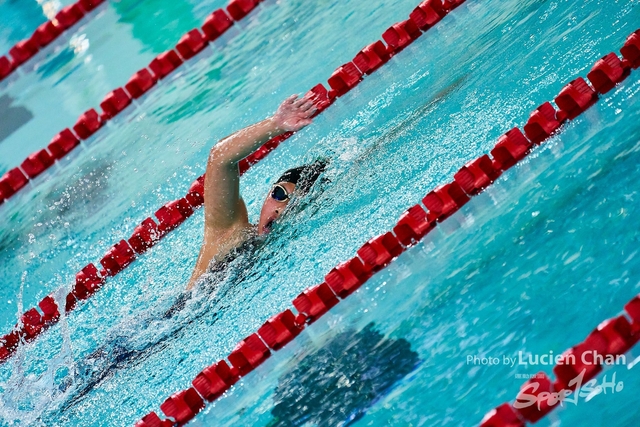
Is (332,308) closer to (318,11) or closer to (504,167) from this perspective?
(504,167)

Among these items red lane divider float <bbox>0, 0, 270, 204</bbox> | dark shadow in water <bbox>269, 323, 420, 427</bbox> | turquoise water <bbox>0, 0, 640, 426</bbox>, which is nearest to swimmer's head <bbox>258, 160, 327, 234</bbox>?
turquoise water <bbox>0, 0, 640, 426</bbox>

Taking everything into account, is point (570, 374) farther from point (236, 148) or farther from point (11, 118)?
point (11, 118)

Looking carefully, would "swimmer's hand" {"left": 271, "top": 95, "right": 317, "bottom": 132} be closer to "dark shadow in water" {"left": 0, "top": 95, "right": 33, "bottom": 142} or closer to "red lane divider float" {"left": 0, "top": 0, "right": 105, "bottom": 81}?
"dark shadow in water" {"left": 0, "top": 95, "right": 33, "bottom": 142}

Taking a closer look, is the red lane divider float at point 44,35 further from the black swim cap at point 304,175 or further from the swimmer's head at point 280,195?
the swimmer's head at point 280,195

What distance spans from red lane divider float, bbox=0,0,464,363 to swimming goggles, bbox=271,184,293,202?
0.40 metres

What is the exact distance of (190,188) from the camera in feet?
15.0

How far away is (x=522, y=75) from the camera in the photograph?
4.16m

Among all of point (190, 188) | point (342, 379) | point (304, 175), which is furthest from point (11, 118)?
point (342, 379)

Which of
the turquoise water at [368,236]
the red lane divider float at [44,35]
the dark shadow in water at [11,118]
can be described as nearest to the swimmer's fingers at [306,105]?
the turquoise water at [368,236]

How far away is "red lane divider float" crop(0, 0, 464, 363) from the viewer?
353cm

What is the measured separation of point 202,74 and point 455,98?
2026 millimetres

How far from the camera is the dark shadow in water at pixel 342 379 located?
308 centimetres

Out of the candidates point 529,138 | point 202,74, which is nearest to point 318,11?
point 202,74

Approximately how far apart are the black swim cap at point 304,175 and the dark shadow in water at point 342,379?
73 centimetres
